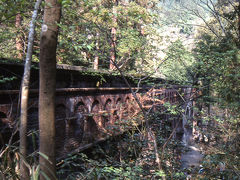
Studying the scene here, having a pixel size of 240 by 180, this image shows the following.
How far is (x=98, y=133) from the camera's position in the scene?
704 cm

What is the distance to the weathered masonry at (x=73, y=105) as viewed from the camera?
167 inches

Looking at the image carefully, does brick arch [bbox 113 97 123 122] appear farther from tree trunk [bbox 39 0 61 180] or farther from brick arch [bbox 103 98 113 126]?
Answer: tree trunk [bbox 39 0 61 180]

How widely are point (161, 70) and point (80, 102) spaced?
7.83 feet

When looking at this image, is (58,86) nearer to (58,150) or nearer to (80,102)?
(80,102)

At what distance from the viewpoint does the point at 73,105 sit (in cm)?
594

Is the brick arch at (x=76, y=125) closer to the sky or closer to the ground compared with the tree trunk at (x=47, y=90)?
closer to the ground

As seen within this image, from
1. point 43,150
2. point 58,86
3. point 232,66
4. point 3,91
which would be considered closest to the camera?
point 43,150

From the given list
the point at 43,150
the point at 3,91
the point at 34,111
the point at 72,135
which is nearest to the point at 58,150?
the point at 72,135

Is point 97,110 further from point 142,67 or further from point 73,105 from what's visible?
point 142,67

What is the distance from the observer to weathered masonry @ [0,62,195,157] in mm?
4234

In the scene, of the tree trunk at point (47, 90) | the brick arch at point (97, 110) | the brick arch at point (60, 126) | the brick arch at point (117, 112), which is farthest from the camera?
the brick arch at point (117, 112)

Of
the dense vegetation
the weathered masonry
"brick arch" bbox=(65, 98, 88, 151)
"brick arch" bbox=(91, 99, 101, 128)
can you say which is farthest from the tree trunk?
"brick arch" bbox=(91, 99, 101, 128)

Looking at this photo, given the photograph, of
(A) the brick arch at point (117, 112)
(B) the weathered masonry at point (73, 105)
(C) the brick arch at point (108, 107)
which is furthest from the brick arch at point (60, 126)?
(A) the brick arch at point (117, 112)

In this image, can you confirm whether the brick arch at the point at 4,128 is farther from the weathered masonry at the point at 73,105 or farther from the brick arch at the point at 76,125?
the brick arch at the point at 76,125
